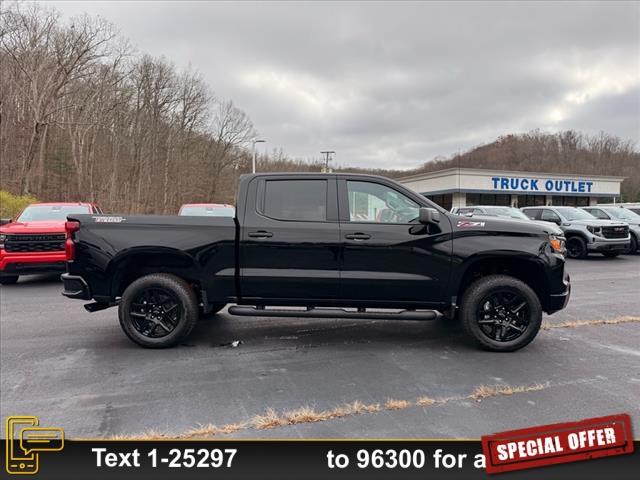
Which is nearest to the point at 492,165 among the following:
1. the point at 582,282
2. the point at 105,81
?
the point at 105,81

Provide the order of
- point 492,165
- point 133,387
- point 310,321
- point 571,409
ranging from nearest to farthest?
point 571,409, point 133,387, point 310,321, point 492,165

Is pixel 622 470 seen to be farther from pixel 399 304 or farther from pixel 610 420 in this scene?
pixel 399 304

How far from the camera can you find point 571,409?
3.43 metres

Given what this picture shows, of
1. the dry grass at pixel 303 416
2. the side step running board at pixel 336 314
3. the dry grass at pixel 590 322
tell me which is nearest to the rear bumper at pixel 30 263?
the side step running board at pixel 336 314

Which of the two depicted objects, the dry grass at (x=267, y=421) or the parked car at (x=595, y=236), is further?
the parked car at (x=595, y=236)

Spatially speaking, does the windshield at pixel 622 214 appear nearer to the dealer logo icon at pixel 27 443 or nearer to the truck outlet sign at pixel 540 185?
the truck outlet sign at pixel 540 185

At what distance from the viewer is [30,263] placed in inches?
350

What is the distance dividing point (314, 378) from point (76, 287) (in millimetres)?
2948

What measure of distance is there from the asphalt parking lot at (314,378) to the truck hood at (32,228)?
3275 millimetres

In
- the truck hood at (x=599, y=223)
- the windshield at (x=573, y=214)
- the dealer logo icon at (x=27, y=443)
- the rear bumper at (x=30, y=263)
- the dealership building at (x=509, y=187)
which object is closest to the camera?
the dealer logo icon at (x=27, y=443)

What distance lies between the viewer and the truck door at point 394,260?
4762 mm

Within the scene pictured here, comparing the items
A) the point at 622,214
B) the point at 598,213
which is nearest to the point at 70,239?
the point at 598,213

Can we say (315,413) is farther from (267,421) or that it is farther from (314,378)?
(314,378)

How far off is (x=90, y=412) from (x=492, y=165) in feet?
281
